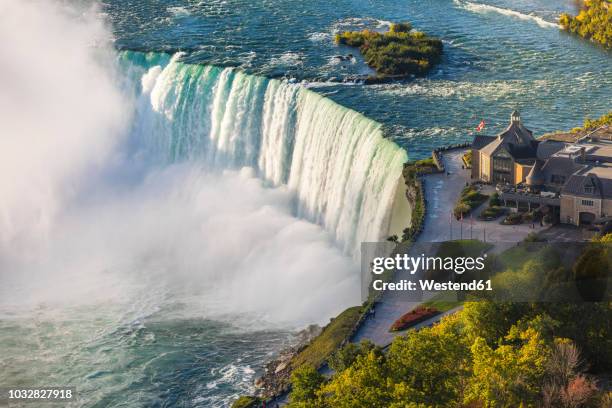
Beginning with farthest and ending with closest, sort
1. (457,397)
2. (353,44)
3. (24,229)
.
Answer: (353,44) → (24,229) → (457,397)

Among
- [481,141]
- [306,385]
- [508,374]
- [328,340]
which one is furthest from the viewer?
[481,141]

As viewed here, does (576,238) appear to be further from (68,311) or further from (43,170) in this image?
(43,170)

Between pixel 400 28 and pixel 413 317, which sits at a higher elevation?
pixel 400 28

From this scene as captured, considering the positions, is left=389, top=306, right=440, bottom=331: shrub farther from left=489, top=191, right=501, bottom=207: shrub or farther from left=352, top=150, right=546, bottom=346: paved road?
left=489, top=191, right=501, bottom=207: shrub

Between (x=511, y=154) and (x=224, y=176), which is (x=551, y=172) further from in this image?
(x=224, y=176)

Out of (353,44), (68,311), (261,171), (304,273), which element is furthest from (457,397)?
(353,44)

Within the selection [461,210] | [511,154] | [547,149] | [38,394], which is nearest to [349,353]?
[461,210]

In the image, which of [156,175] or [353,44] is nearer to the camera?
[156,175]
